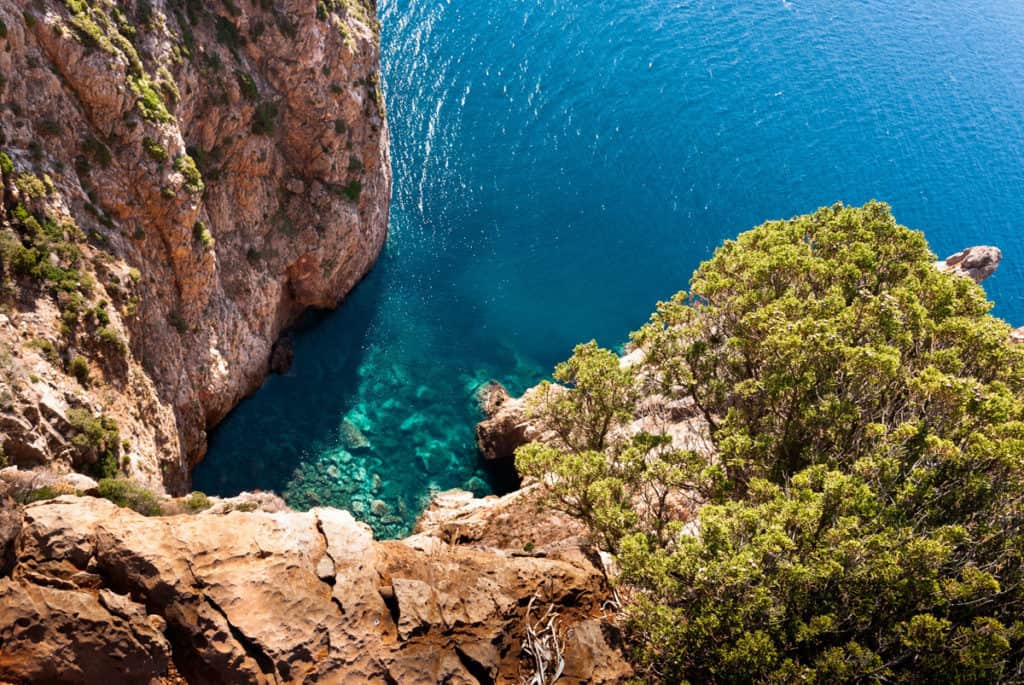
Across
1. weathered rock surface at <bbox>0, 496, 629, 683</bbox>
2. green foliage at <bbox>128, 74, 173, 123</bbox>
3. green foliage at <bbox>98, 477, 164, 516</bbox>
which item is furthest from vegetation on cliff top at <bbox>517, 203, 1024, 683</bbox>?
green foliage at <bbox>128, 74, 173, 123</bbox>

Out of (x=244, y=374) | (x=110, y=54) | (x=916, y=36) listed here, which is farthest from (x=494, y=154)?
(x=916, y=36)

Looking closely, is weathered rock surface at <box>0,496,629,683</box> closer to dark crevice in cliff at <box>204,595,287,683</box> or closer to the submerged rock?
dark crevice in cliff at <box>204,595,287,683</box>

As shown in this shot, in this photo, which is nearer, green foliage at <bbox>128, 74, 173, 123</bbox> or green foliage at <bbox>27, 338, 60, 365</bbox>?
green foliage at <bbox>27, 338, 60, 365</bbox>

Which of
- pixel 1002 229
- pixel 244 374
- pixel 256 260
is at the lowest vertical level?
pixel 244 374

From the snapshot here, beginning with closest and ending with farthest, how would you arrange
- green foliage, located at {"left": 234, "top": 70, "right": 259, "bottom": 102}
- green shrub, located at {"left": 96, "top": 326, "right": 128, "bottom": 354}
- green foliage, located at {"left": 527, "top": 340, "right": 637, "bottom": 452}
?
green foliage, located at {"left": 527, "top": 340, "right": 637, "bottom": 452} < green shrub, located at {"left": 96, "top": 326, "right": 128, "bottom": 354} < green foliage, located at {"left": 234, "top": 70, "right": 259, "bottom": 102}

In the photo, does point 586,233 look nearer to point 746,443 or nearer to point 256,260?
point 256,260

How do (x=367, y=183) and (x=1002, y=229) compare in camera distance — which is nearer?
(x=367, y=183)

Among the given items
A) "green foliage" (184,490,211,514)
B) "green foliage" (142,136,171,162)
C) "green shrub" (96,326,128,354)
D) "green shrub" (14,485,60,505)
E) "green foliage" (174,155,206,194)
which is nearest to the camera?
"green shrub" (14,485,60,505)
